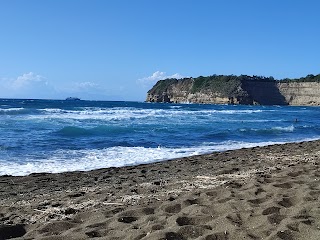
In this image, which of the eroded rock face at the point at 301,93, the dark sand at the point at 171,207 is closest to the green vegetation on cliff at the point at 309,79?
the eroded rock face at the point at 301,93

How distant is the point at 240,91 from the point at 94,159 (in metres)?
112

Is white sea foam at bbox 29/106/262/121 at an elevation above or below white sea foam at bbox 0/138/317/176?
above

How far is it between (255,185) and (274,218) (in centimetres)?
177

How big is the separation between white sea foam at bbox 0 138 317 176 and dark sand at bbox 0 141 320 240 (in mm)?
1755

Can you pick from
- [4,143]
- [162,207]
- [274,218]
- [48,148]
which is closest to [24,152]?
Answer: [48,148]

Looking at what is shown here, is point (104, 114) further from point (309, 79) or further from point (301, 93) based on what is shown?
→ point (309, 79)

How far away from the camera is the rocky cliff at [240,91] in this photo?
368 ft

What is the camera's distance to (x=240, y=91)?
4675 inches

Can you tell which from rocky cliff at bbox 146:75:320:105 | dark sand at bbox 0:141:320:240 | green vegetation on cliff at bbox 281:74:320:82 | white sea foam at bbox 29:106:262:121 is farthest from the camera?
green vegetation on cliff at bbox 281:74:320:82

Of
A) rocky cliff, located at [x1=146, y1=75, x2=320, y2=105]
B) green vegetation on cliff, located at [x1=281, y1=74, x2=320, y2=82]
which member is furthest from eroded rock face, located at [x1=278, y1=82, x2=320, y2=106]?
green vegetation on cliff, located at [x1=281, y1=74, x2=320, y2=82]

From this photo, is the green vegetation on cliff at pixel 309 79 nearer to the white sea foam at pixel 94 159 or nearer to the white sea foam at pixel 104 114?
the white sea foam at pixel 104 114

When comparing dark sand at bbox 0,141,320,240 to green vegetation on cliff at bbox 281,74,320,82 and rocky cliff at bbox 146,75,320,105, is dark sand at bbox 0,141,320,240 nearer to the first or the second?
rocky cliff at bbox 146,75,320,105

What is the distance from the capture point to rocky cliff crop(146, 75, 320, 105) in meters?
112

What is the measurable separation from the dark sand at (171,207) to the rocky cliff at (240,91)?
111278 millimetres
